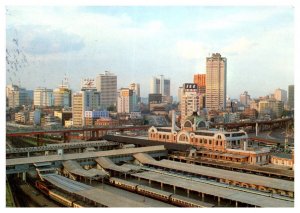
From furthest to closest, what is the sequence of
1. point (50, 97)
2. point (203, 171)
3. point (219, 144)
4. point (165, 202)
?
point (50, 97)
point (219, 144)
point (203, 171)
point (165, 202)

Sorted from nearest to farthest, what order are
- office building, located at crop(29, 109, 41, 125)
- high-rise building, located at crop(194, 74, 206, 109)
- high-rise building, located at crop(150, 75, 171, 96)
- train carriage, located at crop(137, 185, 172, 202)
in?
train carriage, located at crop(137, 185, 172, 202)
office building, located at crop(29, 109, 41, 125)
high-rise building, located at crop(194, 74, 206, 109)
high-rise building, located at crop(150, 75, 171, 96)

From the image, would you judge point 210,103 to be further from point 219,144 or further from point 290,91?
point 219,144

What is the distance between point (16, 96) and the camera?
90.2 ft

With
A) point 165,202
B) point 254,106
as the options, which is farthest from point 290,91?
point 165,202

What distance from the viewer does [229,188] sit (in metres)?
8.13

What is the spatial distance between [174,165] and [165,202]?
2819 millimetres

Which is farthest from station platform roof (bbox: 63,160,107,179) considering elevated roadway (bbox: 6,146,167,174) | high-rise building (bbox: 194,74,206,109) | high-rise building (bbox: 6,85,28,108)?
high-rise building (bbox: 194,74,206,109)

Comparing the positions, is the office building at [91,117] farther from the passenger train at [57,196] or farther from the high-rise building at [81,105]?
the passenger train at [57,196]

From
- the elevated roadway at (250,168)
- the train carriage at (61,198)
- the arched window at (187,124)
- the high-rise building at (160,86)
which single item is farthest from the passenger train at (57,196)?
the high-rise building at (160,86)

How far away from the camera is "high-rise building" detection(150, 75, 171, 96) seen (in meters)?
47.4

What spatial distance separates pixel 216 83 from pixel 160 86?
10.8 metres

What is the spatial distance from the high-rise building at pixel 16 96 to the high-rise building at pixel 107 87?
20.9 ft

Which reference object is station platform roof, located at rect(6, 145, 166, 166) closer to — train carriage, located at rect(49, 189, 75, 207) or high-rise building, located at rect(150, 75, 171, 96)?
train carriage, located at rect(49, 189, 75, 207)

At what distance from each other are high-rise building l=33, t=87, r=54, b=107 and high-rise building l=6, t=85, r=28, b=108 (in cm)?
281
